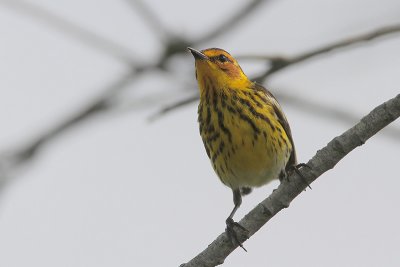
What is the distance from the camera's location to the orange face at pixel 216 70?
6512mm

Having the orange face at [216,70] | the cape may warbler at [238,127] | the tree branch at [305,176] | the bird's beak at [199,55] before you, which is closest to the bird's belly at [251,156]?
the cape may warbler at [238,127]

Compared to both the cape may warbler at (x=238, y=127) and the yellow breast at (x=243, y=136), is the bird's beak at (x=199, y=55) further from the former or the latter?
the yellow breast at (x=243, y=136)

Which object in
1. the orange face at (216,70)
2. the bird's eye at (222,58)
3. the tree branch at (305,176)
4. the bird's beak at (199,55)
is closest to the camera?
the tree branch at (305,176)

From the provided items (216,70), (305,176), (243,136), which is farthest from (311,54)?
(216,70)

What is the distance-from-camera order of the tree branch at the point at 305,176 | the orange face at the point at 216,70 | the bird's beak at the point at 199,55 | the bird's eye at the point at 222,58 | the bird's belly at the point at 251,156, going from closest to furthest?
the tree branch at the point at 305,176
the bird's belly at the point at 251,156
the bird's beak at the point at 199,55
the orange face at the point at 216,70
the bird's eye at the point at 222,58

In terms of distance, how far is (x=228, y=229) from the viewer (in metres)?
4.72

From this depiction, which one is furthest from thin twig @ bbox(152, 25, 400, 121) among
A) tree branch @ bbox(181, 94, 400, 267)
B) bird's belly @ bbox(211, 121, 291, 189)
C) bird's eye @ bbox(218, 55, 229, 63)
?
bird's eye @ bbox(218, 55, 229, 63)

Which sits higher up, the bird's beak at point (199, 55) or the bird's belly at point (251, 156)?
the bird's beak at point (199, 55)

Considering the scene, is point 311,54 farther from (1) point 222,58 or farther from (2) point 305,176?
(1) point 222,58

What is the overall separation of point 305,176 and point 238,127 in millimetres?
1844

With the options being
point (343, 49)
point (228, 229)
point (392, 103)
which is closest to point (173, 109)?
point (228, 229)

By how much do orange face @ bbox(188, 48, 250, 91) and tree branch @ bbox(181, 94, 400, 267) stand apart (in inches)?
81.4

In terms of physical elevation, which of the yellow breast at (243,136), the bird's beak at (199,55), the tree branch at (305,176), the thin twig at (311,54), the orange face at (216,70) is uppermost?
the bird's beak at (199,55)

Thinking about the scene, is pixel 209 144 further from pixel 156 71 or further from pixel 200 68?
pixel 156 71
